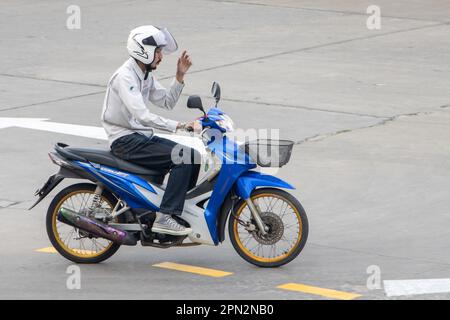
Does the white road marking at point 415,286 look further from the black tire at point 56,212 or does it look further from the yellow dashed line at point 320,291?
the black tire at point 56,212

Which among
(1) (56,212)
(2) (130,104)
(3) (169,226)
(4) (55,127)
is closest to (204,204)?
(3) (169,226)

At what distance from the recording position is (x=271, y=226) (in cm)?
904

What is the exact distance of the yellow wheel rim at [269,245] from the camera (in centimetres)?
897

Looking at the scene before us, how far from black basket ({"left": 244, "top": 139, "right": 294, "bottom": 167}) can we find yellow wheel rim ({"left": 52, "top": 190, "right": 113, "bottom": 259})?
4.20ft

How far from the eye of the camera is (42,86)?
16.6m

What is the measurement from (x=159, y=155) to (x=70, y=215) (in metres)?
0.87

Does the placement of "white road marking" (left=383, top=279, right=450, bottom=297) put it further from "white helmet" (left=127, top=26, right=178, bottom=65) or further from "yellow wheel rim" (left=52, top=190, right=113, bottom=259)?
"white helmet" (left=127, top=26, right=178, bottom=65)

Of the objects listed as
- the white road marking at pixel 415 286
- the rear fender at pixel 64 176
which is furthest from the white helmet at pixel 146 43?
the white road marking at pixel 415 286

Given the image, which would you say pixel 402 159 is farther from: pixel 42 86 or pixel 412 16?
pixel 412 16

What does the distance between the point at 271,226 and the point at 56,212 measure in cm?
174

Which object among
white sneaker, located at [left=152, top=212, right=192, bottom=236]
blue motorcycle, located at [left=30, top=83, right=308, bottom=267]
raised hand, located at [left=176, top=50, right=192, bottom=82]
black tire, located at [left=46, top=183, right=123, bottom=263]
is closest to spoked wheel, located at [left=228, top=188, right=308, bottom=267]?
blue motorcycle, located at [left=30, top=83, right=308, bottom=267]

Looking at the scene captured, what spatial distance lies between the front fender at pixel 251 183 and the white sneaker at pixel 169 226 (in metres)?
0.52

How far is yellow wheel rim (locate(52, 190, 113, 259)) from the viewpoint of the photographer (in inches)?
364
